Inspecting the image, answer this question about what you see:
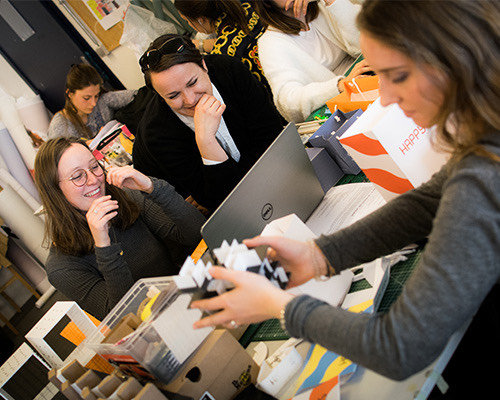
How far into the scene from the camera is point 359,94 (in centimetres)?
157

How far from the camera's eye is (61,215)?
1765 millimetres

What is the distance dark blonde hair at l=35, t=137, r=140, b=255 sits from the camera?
1736 mm

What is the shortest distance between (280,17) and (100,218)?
144 cm

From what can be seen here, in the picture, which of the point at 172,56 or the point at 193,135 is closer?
the point at 172,56

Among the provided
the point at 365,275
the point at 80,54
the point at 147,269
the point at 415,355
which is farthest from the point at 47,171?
the point at 80,54

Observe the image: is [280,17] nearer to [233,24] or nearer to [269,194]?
[233,24]

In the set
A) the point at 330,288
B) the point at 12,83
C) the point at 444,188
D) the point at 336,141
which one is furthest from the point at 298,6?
the point at 12,83

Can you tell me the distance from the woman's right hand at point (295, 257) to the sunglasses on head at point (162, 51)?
103cm

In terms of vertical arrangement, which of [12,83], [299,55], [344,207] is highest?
[12,83]

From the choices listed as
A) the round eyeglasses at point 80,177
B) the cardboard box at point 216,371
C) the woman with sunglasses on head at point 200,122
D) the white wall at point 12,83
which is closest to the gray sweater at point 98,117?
the white wall at point 12,83

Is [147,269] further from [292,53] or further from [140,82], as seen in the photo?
[140,82]

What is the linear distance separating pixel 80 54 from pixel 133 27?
1.09 metres

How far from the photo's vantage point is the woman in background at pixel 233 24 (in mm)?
2564

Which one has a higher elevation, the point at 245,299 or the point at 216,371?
the point at 245,299
